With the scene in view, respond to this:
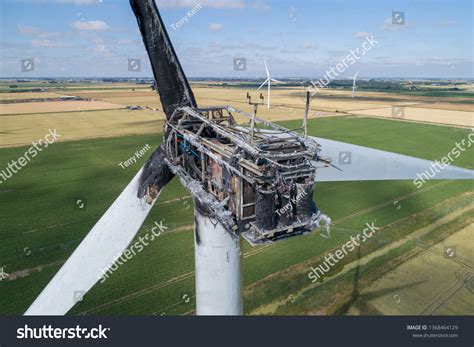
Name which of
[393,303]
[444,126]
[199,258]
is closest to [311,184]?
[199,258]

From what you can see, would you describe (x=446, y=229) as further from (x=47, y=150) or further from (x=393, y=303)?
(x=47, y=150)

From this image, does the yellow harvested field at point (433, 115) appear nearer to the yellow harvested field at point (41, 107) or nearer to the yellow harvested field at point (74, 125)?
the yellow harvested field at point (74, 125)

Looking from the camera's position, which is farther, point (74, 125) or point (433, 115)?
point (433, 115)

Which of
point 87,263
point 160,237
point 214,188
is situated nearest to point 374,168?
point 214,188

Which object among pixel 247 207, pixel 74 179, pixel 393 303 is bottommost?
pixel 393 303

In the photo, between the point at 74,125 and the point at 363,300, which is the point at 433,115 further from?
the point at 363,300

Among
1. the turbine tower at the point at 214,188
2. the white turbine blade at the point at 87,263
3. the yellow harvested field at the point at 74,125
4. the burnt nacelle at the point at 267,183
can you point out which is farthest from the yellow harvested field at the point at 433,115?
the white turbine blade at the point at 87,263

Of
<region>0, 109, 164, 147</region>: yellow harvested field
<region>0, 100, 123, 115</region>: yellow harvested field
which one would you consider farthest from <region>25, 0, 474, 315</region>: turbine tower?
<region>0, 100, 123, 115</region>: yellow harvested field
